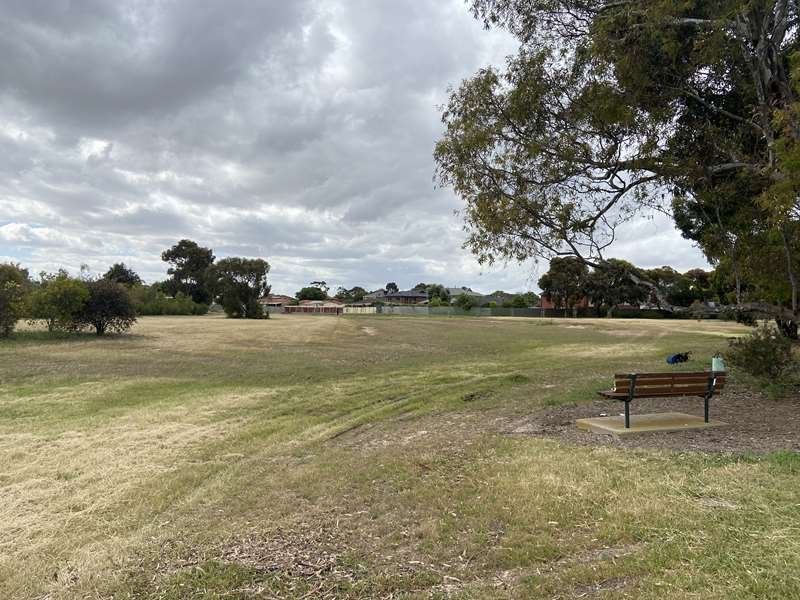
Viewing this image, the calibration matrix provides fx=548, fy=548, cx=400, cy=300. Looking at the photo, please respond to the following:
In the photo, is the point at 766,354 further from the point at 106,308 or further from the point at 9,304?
the point at 106,308

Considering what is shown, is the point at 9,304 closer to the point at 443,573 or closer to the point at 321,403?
the point at 321,403

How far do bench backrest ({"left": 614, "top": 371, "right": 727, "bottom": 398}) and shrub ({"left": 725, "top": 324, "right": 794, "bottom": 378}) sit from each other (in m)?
3.43

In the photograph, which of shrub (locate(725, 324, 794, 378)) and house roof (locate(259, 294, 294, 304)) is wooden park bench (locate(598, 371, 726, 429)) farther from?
house roof (locate(259, 294, 294, 304))

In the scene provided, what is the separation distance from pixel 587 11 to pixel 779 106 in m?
3.83

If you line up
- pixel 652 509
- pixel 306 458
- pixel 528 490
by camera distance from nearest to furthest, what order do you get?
pixel 652 509
pixel 528 490
pixel 306 458

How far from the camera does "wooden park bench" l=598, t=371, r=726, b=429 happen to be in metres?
7.32

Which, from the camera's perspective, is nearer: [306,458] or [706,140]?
[306,458]

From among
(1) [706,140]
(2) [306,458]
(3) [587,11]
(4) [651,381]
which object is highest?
(3) [587,11]

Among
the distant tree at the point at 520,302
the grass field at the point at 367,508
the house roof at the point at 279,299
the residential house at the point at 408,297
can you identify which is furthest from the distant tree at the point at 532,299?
the grass field at the point at 367,508

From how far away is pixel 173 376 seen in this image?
46.7 ft

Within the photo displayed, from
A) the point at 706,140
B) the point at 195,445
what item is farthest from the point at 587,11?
the point at 195,445

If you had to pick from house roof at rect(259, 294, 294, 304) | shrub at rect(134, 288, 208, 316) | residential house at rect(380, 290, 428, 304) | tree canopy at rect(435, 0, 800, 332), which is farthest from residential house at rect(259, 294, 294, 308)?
tree canopy at rect(435, 0, 800, 332)

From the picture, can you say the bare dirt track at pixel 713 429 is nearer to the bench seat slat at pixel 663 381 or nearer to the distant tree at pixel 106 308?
the bench seat slat at pixel 663 381

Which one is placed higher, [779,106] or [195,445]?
[779,106]
